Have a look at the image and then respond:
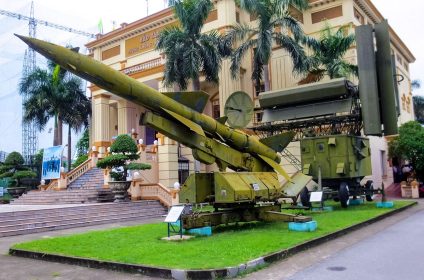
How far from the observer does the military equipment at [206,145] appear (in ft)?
28.7

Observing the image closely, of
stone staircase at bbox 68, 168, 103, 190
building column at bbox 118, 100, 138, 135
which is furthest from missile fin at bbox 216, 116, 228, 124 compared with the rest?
building column at bbox 118, 100, 138, 135

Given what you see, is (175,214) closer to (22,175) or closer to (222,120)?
(222,120)

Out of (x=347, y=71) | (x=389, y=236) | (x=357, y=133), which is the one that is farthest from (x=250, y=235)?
(x=347, y=71)

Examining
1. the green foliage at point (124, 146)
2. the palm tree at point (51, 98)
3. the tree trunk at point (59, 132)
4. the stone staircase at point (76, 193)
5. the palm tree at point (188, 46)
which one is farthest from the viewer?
the tree trunk at point (59, 132)

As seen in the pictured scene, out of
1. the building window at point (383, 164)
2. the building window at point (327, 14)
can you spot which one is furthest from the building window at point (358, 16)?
the building window at point (383, 164)

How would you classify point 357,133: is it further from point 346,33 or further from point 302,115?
point 346,33

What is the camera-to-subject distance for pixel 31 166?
109ft

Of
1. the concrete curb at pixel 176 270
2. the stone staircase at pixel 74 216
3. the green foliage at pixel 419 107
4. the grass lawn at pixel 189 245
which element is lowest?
the concrete curb at pixel 176 270

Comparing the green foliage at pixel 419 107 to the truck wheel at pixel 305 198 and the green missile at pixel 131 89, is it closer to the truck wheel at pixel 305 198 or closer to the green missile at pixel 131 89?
the truck wheel at pixel 305 198

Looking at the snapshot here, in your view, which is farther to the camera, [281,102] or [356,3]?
[356,3]

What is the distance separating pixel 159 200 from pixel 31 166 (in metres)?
17.8

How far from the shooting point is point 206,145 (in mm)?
10906

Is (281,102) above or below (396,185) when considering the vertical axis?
above

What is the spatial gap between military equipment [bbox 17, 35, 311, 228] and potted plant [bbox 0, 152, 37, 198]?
21040 millimetres
